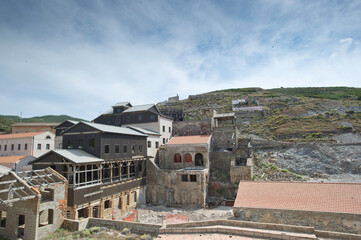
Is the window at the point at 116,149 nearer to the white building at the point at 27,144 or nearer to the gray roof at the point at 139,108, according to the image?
the gray roof at the point at 139,108

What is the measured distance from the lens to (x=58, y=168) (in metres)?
22.2

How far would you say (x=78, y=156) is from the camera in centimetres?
2277

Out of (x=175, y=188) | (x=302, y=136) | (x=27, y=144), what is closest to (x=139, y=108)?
(x=175, y=188)

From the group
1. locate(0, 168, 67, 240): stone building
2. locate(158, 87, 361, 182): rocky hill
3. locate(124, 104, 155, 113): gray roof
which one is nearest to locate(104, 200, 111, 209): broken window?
locate(0, 168, 67, 240): stone building

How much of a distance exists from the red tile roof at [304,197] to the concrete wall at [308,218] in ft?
1.21

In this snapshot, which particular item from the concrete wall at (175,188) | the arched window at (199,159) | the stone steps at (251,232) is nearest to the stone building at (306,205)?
the stone steps at (251,232)

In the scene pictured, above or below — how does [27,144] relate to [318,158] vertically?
above

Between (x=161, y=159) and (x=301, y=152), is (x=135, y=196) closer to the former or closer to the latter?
(x=161, y=159)

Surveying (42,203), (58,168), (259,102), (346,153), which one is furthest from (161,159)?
(259,102)

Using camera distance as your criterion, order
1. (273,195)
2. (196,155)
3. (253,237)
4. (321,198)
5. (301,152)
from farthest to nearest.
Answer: (301,152), (196,155), (273,195), (321,198), (253,237)

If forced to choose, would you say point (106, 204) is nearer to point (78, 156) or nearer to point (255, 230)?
point (78, 156)

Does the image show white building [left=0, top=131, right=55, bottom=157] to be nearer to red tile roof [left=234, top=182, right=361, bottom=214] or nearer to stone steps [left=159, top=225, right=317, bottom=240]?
stone steps [left=159, top=225, right=317, bottom=240]

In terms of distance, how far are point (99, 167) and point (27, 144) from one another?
2454 centimetres

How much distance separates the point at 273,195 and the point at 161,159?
66.8ft
